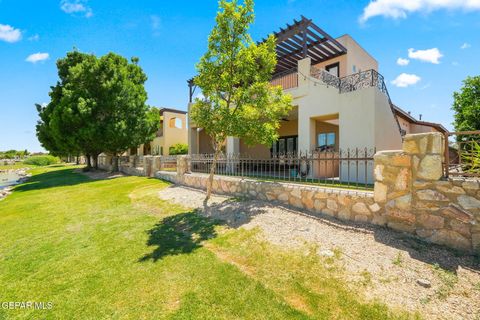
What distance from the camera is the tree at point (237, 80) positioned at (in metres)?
7.36

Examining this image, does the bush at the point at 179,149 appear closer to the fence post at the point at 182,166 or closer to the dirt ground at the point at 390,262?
the fence post at the point at 182,166

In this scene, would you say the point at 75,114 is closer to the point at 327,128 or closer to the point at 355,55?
the point at 327,128

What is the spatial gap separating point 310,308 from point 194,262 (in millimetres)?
2237

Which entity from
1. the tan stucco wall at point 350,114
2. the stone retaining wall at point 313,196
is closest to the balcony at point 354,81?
the tan stucco wall at point 350,114

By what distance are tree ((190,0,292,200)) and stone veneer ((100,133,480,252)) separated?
312cm

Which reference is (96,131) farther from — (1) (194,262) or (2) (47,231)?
(1) (194,262)

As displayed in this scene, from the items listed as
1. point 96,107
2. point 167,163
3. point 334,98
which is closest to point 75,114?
point 96,107

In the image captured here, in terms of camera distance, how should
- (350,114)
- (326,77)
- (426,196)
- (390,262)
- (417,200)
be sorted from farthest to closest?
(326,77) → (350,114) → (417,200) → (426,196) → (390,262)

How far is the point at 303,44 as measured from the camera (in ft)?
39.0

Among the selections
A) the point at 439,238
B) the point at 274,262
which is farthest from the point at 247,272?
the point at 439,238

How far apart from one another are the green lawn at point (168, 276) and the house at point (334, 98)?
154 inches

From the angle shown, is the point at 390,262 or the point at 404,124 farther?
the point at 404,124

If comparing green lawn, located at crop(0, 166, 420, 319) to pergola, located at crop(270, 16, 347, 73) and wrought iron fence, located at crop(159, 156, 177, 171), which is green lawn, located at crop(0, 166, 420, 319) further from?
pergola, located at crop(270, 16, 347, 73)

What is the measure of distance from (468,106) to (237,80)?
16.9 metres
